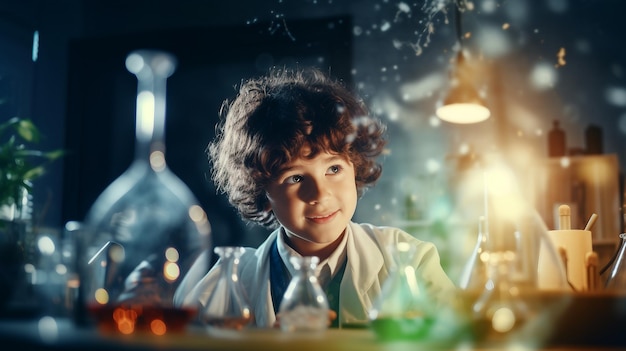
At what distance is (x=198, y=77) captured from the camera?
2.99 meters

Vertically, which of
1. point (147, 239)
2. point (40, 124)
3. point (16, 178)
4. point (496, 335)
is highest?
point (40, 124)

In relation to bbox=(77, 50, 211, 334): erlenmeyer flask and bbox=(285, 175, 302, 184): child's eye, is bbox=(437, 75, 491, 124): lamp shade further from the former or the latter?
bbox=(77, 50, 211, 334): erlenmeyer flask

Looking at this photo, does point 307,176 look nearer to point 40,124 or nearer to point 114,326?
point 114,326

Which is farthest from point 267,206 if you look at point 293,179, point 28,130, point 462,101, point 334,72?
point 462,101

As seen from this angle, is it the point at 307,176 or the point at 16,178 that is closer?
the point at 16,178

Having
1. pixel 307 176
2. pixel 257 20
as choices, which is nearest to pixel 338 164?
pixel 307 176

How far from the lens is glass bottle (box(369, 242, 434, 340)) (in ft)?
2.69

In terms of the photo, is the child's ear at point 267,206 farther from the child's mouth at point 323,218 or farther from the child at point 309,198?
the child's mouth at point 323,218

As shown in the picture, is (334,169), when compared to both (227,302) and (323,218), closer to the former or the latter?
(323,218)

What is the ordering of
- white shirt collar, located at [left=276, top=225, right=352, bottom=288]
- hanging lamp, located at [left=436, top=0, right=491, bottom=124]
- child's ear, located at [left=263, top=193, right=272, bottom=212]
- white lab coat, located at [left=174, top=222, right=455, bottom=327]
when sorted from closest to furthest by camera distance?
white lab coat, located at [left=174, top=222, right=455, bottom=327]
white shirt collar, located at [left=276, top=225, right=352, bottom=288]
child's ear, located at [left=263, top=193, right=272, bottom=212]
hanging lamp, located at [left=436, top=0, right=491, bottom=124]

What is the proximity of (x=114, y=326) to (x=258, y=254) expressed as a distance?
1.01m

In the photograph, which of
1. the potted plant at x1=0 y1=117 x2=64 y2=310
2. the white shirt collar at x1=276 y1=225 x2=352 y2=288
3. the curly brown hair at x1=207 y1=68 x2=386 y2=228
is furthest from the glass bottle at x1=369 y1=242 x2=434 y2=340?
the curly brown hair at x1=207 y1=68 x2=386 y2=228

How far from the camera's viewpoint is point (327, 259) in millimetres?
1856

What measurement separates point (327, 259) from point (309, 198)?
0.18 meters
